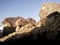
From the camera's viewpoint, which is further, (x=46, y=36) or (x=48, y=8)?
(x=48, y=8)

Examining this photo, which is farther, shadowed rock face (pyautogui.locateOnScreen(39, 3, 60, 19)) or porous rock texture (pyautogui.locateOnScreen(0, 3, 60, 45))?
shadowed rock face (pyautogui.locateOnScreen(39, 3, 60, 19))

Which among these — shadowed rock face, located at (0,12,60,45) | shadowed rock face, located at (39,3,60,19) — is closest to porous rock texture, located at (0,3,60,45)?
shadowed rock face, located at (0,12,60,45)

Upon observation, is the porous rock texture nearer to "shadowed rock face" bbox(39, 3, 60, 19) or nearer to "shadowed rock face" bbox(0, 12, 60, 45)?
"shadowed rock face" bbox(0, 12, 60, 45)

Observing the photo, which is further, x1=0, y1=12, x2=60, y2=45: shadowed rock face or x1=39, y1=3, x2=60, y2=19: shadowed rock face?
x1=39, y1=3, x2=60, y2=19: shadowed rock face

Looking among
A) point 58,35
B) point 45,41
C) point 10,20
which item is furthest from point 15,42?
point 10,20

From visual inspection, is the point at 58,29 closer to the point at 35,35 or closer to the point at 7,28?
the point at 35,35

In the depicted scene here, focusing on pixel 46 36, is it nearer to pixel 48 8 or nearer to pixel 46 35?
pixel 46 35

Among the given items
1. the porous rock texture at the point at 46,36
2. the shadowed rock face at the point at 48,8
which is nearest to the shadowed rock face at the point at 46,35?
the porous rock texture at the point at 46,36

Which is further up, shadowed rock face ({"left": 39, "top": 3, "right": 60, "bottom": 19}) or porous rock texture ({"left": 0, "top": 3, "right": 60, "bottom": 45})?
shadowed rock face ({"left": 39, "top": 3, "right": 60, "bottom": 19})

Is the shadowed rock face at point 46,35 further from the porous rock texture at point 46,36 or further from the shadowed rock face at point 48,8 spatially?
the shadowed rock face at point 48,8

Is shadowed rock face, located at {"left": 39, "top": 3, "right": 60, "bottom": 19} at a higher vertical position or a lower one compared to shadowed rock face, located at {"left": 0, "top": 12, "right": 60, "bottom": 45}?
higher

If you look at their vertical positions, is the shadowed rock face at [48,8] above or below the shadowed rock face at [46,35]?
above

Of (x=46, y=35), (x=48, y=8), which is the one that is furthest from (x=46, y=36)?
(x=48, y=8)

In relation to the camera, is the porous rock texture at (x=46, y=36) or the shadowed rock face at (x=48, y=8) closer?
the porous rock texture at (x=46, y=36)
